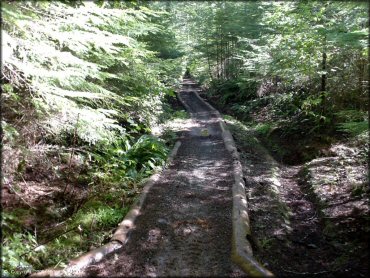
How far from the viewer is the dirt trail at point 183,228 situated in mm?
5027

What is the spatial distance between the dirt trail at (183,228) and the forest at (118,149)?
53 centimetres

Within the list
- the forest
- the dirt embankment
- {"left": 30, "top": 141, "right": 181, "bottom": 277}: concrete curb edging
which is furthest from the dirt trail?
the dirt embankment

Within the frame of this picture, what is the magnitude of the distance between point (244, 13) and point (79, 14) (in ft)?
68.7

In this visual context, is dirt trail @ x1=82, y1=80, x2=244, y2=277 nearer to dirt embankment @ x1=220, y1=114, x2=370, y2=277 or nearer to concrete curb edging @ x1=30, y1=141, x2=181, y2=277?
concrete curb edging @ x1=30, y1=141, x2=181, y2=277

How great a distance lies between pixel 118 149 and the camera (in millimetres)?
9273

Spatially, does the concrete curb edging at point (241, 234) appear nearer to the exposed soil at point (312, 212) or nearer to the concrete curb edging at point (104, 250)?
the exposed soil at point (312, 212)

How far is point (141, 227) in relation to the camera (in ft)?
20.8

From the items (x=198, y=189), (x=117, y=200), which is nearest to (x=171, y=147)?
(x=198, y=189)

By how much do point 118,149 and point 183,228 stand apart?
380 cm

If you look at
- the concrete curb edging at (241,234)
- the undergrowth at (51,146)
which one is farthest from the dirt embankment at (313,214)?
the undergrowth at (51,146)

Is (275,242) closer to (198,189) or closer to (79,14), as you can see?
(198,189)

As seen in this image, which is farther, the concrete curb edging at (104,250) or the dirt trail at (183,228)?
the dirt trail at (183,228)

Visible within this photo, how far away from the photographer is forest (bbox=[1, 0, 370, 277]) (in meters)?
5.56

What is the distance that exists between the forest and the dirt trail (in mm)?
533
